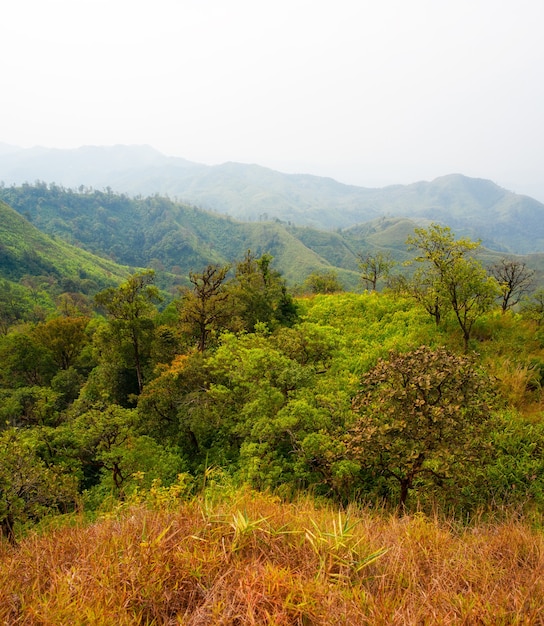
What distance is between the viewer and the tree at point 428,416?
777cm

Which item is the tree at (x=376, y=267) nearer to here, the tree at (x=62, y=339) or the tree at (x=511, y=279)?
the tree at (x=511, y=279)

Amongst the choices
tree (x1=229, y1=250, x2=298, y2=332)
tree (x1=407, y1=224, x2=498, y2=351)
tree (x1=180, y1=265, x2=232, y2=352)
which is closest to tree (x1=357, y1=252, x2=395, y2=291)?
tree (x1=229, y1=250, x2=298, y2=332)

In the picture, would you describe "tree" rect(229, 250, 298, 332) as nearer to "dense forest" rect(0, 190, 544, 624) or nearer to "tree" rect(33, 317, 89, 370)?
"dense forest" rect(0, 190, 544, 624)

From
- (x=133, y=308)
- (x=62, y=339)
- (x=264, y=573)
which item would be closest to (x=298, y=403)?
(x=264, y=573)

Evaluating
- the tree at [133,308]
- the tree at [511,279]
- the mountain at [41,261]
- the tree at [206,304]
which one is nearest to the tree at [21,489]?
the tree at [206,304]

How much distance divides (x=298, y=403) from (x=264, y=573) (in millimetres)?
8055

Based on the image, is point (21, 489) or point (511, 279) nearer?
point (21, 489)

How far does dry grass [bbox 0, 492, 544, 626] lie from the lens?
3.08m

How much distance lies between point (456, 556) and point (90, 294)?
119082mm

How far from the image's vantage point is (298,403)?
1145cm

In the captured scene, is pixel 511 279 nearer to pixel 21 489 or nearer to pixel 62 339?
pixel 21 489

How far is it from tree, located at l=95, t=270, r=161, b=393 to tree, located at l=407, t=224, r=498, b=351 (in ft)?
Answer: 56.2

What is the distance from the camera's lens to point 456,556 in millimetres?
3877

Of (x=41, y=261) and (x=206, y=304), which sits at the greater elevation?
(x=206, y=304)
